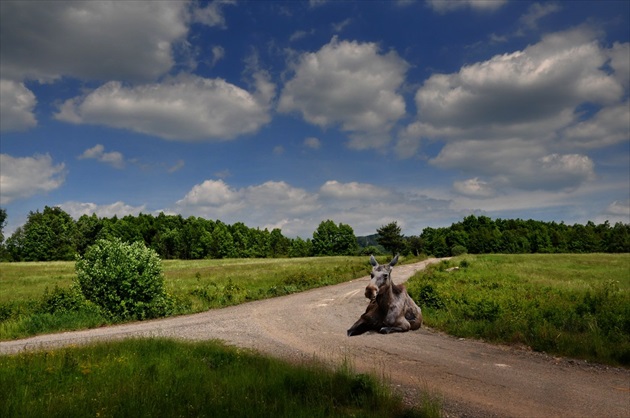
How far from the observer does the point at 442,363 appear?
11.9m

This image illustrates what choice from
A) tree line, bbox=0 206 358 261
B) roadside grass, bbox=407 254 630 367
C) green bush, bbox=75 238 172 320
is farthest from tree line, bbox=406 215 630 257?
green bush, bbox=75 238 172 320

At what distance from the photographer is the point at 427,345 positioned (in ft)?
46.8

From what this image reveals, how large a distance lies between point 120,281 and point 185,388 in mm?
16277

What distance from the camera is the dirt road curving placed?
888 centimetres

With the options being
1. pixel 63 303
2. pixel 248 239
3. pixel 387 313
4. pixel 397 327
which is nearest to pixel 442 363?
pixel 397 327

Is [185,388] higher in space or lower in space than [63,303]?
lower

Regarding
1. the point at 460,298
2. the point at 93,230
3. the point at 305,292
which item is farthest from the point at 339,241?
the point at 460,298

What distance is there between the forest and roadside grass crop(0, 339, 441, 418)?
3991 inches

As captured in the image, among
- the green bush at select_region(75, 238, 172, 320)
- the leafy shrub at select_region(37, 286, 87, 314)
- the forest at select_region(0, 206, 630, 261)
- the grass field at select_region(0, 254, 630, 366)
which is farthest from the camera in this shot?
the forest at select_region(0, 206, 630, 261)

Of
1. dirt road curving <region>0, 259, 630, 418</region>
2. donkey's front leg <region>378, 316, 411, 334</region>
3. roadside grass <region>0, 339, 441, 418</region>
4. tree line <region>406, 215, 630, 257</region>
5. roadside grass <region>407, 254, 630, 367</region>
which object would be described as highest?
tree line <region>406, 215, 630, 257</region>

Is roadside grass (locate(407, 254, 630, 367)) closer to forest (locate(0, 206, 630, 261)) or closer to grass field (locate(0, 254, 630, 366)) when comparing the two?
grass field (locate(0, 254, 630, 366))

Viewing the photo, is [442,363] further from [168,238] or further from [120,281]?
[168,238]

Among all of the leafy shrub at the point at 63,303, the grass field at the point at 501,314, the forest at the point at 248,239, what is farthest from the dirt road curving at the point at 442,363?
the forest at the point at 248,239

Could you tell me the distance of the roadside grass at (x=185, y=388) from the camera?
8.16 metres
